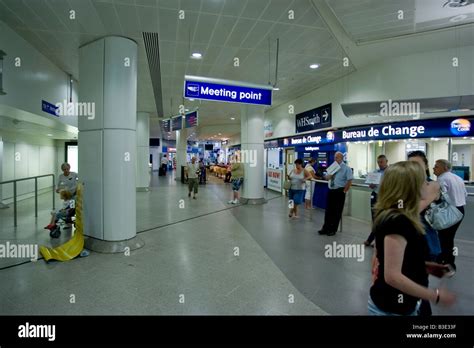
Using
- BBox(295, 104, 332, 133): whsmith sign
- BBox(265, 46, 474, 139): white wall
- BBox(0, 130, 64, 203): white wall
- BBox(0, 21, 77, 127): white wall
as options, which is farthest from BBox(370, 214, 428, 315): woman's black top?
BBox(0, 130, 64, 203): white wall

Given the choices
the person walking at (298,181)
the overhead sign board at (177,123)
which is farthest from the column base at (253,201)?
the overhead sign board at (177,123)

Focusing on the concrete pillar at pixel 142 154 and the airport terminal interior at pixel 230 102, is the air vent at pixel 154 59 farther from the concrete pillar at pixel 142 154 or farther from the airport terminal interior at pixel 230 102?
the concrete pillar at pixel 142 154

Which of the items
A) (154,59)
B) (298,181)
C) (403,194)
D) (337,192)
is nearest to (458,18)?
(337,192)

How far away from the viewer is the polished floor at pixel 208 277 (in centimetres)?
274

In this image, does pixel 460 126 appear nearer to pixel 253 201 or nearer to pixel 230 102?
pixel 230 102

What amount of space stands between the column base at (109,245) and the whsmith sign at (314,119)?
623 cm

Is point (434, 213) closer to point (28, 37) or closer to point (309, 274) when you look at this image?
point (309, 274)

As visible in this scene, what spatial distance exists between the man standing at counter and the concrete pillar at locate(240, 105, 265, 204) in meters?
3.75

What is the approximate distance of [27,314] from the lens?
8.49ft

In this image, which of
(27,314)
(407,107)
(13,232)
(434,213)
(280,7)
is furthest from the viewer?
(407,107)

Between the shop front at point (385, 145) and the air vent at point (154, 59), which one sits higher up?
the air vent at point (154, 59)

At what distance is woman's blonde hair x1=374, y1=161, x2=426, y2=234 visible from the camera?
4.53 ft

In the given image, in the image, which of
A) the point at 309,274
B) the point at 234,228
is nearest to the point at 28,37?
the point at 234,228
